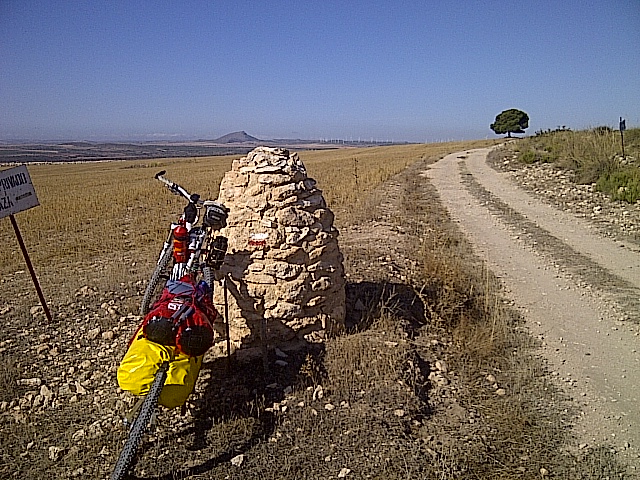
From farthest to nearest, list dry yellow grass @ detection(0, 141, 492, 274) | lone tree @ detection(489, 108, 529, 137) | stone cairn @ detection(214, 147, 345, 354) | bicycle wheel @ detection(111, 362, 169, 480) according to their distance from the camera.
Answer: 1. lone tree @ detection(489, 108, 529, 137)
2. dry yellow grass @ detection(0, 141, 492, 274)
3. stone cairn @ detection(214, 147, 345, 354)
4. bicycle wheel @ detection(111, 362, 169, 480)

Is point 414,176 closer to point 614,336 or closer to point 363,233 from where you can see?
point 363,233

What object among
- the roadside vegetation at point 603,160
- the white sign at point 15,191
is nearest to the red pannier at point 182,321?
the white sign at point 15,191

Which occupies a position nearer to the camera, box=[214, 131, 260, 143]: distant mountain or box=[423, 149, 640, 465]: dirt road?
box=[423, 149, 640, 465]: dirt road

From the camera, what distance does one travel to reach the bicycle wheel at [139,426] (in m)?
3.09

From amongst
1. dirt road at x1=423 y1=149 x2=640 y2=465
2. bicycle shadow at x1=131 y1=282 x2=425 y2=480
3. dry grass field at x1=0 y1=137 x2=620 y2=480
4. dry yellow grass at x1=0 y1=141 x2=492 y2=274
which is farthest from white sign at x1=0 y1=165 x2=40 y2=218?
dirt road at x1=423 y1=149 x2=640 y2=465

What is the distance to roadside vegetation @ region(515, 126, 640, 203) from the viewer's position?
14.7 m

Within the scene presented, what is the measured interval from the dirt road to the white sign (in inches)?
242

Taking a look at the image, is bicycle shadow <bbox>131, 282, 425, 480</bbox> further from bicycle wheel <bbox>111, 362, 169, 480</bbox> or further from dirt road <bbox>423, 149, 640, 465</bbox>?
dirt road <bbox>423, 149, 640, 465</bbox>

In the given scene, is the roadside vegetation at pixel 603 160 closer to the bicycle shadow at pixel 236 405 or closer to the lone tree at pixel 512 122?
the bicycle shadow at pixel 236 405

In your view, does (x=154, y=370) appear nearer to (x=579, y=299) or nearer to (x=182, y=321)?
(x=182, y=321)

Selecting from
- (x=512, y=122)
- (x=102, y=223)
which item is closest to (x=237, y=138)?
(x=512, y=122)

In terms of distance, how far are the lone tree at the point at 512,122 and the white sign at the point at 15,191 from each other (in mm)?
87126

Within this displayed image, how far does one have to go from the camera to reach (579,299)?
7648 mm

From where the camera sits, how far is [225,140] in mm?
164875
